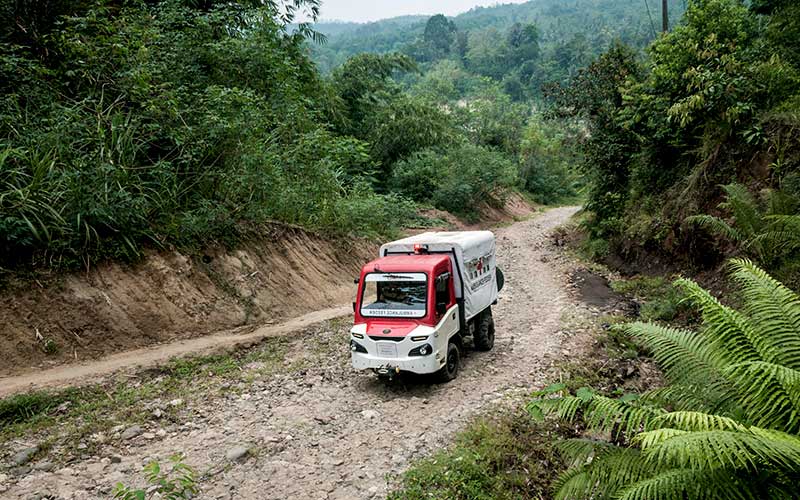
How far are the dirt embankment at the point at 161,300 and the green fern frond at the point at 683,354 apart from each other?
28.8ft

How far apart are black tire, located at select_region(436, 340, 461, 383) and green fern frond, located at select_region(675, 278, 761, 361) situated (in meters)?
4.55

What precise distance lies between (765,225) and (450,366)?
6.94 m

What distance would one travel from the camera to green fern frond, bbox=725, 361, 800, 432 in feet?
10.8

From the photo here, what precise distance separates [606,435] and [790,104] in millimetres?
9844

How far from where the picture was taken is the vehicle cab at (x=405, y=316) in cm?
779

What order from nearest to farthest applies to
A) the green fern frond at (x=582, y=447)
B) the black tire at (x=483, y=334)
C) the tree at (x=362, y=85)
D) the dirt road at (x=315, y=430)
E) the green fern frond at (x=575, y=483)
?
the green fern frond at (x=575, y=483) < the green fern frond at (x=582, y=447) < the dirt road at (x=315, y=430) < the black tire at (x=483, y=334) < the tree at (x=362, y=85)

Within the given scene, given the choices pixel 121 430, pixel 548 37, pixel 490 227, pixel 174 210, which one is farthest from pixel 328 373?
pixel 548 37

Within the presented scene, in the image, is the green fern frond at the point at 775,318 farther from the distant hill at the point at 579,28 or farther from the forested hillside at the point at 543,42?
the distant hill at the point at 579,28

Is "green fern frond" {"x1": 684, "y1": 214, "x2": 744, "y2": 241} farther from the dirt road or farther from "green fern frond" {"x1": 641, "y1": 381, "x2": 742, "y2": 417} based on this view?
"green fern frond" {"x1": 641, "y1": 381, "x2": 742, "y2": 417}

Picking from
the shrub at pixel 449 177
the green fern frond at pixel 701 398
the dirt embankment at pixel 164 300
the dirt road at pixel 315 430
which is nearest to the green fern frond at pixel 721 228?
the dirt road at pixel 315 430

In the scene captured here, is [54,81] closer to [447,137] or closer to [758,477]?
[758,477]

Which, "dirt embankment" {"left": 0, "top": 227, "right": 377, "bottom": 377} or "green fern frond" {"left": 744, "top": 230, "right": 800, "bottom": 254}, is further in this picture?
"green fern frond" {"left": 744, "top": 230, "right": 800, "bottom": 254}

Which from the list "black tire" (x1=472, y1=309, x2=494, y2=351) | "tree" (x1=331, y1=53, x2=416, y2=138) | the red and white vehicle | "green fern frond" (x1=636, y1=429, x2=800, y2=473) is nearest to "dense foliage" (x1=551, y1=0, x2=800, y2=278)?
"black tire" (x1=472, y1=309, x2=494, y2=351)

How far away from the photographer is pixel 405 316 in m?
8.13
